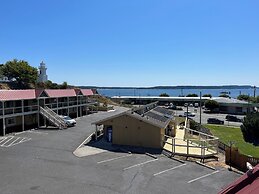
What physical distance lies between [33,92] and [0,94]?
21.4ft

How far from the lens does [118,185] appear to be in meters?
17.2

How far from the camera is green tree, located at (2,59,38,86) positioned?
70.1 meters

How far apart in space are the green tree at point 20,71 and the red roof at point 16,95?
3330 cm

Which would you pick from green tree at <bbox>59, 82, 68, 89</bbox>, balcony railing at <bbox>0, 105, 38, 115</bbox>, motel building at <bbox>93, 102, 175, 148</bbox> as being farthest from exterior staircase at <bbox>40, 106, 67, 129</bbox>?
green tree at <bbox>59, 82, 68, 89</bbox>

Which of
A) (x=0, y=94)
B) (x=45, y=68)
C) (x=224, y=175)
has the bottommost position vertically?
(x=224, y=175)

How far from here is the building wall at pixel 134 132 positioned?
2702cm

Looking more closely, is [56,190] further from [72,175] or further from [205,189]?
[205,189]

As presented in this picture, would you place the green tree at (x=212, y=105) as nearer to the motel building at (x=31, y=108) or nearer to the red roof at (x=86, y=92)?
the red roof at (x=86, y=92)

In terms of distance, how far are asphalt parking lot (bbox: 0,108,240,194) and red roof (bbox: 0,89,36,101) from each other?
34.0ft

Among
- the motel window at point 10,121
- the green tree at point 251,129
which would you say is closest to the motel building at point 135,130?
the green tree at point 251,129

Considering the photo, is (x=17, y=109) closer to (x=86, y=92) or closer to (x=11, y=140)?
(x=11, y=140)

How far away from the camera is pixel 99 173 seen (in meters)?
19.5

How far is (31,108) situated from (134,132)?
65.1 feet

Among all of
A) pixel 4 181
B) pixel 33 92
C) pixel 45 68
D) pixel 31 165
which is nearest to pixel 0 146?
pixel 31 165
